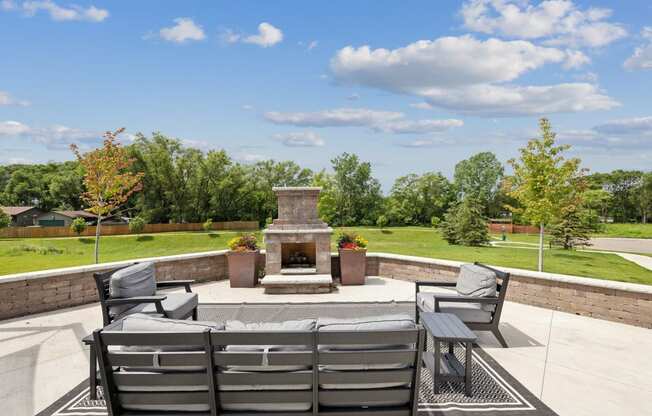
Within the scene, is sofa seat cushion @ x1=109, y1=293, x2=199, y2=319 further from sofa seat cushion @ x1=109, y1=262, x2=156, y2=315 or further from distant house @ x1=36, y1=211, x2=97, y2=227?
distant house @ x1=36, y1=211, x2=97, y2=227

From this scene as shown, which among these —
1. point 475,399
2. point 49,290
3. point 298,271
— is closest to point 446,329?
point 475,399

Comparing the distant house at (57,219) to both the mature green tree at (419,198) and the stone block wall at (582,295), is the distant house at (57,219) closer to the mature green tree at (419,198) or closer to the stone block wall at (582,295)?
the mature green tree at (419,198)

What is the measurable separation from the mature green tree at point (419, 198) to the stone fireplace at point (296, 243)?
37669mm

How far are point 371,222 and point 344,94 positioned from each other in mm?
27138

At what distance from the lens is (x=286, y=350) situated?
87.4 inches

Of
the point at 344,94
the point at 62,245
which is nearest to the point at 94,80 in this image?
the point at 344,94

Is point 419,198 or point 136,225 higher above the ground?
point 419,198

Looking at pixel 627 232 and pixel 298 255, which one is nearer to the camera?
pixel 298 255

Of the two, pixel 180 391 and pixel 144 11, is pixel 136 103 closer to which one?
pixel 144 11

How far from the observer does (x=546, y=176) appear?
1095 cm

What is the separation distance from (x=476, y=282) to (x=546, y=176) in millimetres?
8178

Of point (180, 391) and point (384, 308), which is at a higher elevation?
point (180, 391)

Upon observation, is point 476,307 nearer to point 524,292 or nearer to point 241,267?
point 524,292

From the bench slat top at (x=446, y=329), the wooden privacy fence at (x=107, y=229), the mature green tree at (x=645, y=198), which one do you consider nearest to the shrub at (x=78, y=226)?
the wooden privacy fence at (x=107, y=229)
